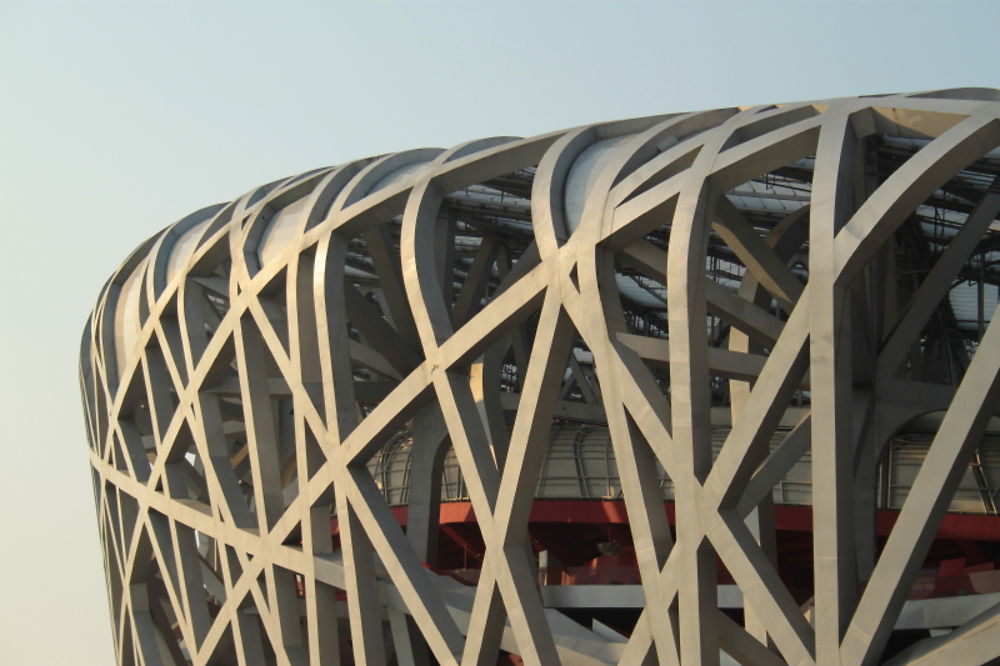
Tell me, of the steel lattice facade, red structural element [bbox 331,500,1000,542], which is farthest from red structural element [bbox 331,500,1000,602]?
the steel lattice facade

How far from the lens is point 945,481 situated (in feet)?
48.6

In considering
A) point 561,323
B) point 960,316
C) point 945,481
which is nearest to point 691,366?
point 561,323

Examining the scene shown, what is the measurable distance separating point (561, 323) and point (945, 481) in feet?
24.1

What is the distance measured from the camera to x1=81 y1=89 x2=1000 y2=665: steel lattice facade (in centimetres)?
1634

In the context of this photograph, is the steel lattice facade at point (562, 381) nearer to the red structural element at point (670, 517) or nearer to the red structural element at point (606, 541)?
the red structural element at point (606, 541)

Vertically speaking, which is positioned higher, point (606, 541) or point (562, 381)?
point (562, 381)

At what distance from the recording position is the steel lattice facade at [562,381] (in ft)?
53.6

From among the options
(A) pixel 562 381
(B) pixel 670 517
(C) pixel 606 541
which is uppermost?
(A) pixel 562 381

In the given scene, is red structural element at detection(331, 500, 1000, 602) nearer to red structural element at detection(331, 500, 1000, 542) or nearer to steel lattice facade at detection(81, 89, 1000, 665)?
red structural element at detection(331, 500, 1000, 542)

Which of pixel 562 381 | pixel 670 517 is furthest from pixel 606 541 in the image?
pixel 562 381

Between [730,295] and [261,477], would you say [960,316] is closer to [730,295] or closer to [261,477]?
[730,295]

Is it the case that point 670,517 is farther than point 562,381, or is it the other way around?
point 670,517

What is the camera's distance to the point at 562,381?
1067 inches

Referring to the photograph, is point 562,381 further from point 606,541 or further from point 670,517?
point 606,541
